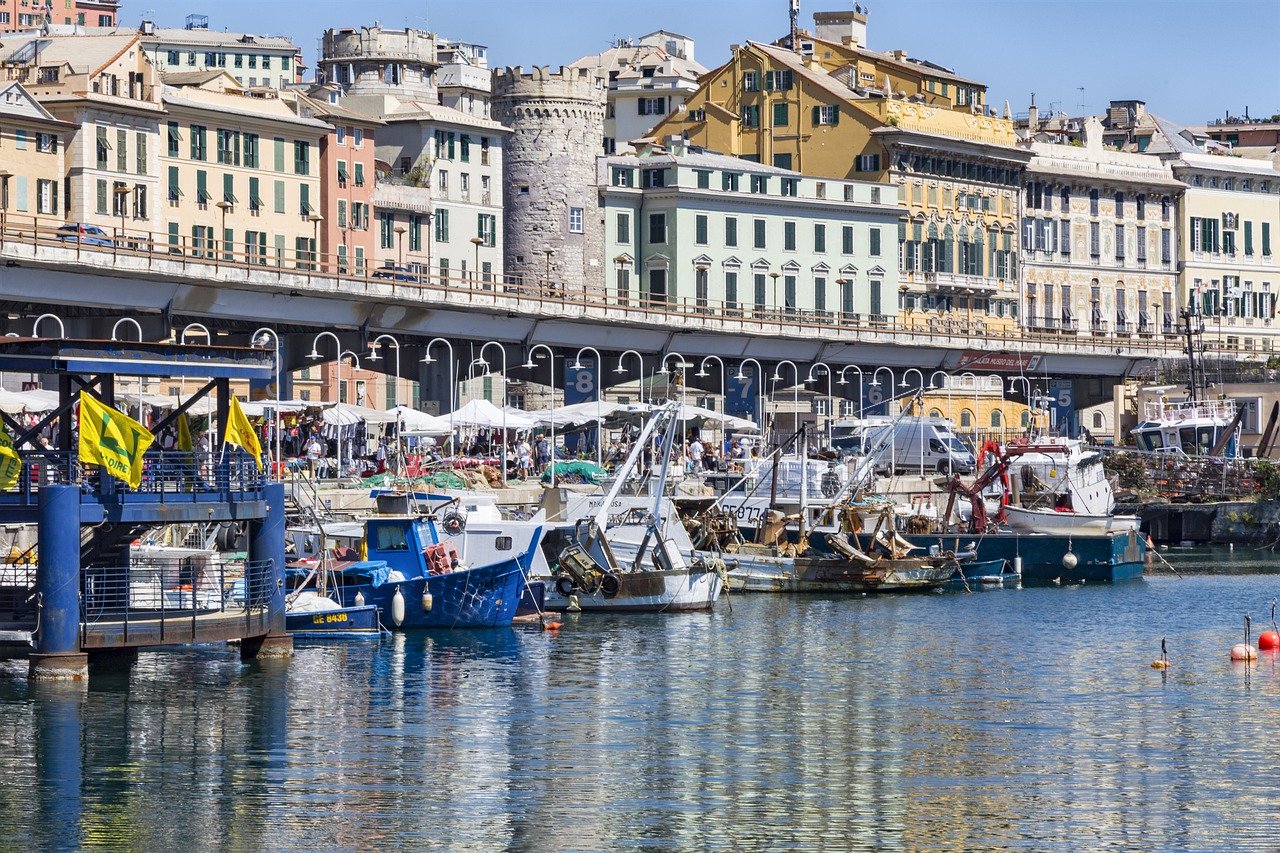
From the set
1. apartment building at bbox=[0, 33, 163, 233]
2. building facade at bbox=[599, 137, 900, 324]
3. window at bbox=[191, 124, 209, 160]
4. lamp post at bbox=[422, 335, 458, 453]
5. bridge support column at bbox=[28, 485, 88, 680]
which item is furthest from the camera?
building facade at bbox=[599, 137, 900, 324]

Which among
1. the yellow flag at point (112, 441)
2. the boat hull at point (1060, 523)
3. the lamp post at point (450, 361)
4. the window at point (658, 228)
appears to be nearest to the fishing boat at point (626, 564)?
the yellow flag at point (112, 441)

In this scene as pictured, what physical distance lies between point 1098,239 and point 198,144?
75.1m

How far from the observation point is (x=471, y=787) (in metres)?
44.9

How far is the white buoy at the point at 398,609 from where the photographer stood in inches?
2729

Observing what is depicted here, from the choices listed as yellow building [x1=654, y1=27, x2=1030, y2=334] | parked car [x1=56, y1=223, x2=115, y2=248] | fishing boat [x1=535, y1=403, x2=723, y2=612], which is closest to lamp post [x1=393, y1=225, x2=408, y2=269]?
yellow building [x1=654, y1=27, x2=1030, y2=334]

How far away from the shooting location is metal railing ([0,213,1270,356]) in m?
104

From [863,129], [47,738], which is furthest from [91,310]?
[863,129]

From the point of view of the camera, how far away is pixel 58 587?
54156mm

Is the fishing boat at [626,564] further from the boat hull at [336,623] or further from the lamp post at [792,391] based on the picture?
the lamp post at [792,391]

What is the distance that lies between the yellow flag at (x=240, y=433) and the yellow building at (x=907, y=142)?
369ft

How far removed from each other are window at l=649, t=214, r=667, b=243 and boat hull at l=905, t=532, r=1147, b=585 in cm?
6611

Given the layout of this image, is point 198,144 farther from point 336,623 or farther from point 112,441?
point 112,441

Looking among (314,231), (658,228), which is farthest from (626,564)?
(658,228)

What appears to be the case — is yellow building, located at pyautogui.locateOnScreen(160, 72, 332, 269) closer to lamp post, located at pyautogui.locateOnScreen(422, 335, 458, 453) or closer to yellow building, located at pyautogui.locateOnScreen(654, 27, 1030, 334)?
lamp post, located at pyautogui.locateOnScreen(422, 335, 458, 453)
